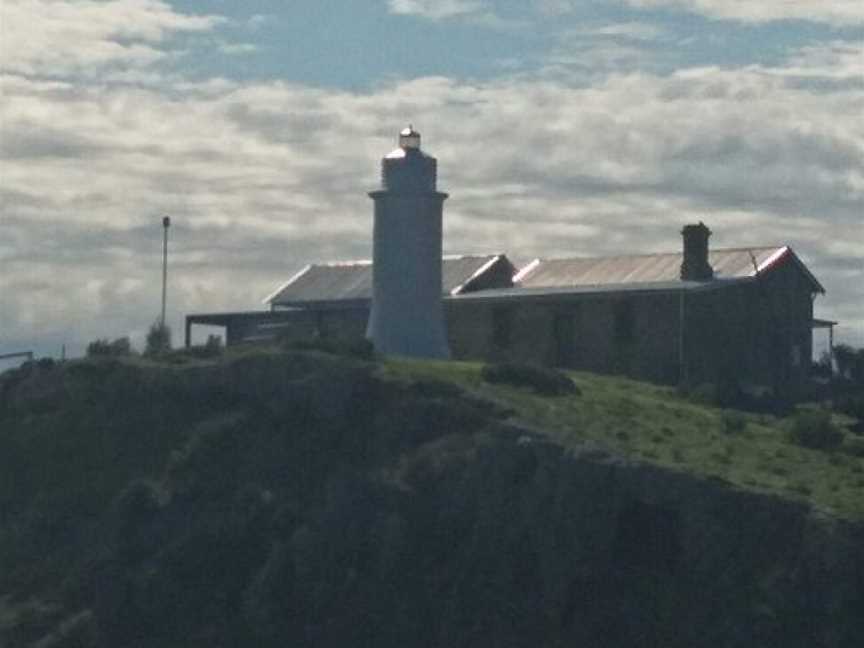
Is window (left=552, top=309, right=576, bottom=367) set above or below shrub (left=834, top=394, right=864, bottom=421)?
above

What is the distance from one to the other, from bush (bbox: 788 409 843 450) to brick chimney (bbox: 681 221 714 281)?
12.2 meters

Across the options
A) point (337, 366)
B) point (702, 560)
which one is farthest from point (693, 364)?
point (702, 560)

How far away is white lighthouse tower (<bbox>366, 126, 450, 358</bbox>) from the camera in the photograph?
7406 cm

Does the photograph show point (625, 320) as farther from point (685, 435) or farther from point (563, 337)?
point (685, 435)

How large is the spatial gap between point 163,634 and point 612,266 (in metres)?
25.2

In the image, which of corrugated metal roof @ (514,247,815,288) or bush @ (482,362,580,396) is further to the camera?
corrugated metal roof @ (514,247,815,288)

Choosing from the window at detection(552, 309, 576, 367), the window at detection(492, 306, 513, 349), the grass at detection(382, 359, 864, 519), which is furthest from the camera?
the window at detection(492, 306, 513, 349)

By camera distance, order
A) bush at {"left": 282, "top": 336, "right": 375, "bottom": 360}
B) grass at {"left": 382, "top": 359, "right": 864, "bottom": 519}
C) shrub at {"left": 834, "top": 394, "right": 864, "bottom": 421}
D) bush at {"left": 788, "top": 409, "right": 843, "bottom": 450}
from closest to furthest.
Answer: grass at {"left": 382, "top": 359, "right": 864, "bottom": 519}
bush at {"left": 788, "top": 409, "right": 843, "bottom": 450}
bush at {"left": 282, "top": 336, "right": 375, "bottom": 360}
shrub at {"left": 834, "top": 394, "right": 864, "bottom": 421}

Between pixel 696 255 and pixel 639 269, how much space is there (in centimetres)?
244

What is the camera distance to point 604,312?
7669cm

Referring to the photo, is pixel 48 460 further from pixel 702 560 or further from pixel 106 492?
pixel 702 560

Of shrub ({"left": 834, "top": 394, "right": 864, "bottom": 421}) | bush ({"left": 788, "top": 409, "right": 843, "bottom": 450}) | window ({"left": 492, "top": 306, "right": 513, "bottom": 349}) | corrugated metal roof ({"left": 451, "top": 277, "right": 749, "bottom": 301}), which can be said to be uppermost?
corrugated metal roof ({"left": 451, "top": 277, "right": 749, "bottom": 301})

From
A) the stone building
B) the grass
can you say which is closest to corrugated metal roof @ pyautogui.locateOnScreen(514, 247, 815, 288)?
the stone building

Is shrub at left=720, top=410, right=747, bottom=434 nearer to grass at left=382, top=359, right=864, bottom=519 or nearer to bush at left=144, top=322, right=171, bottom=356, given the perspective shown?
grass at left=382, top=359, right=864, bottom=519
